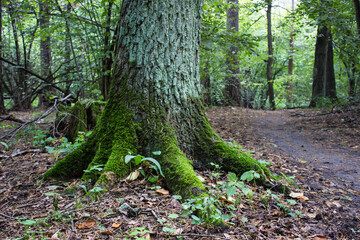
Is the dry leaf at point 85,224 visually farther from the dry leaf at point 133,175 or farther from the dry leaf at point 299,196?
the dry leaf at point 299,196

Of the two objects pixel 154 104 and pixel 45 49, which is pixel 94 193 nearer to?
pixel 154 104

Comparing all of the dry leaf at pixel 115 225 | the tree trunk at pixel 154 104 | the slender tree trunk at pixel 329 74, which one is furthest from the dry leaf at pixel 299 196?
the slender tree trunk at pixel 329 74

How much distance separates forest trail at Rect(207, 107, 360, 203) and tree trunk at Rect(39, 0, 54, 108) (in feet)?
15.1

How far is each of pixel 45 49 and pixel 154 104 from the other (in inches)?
349

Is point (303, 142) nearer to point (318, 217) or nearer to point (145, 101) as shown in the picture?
point (318, 217)

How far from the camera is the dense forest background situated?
223 inches

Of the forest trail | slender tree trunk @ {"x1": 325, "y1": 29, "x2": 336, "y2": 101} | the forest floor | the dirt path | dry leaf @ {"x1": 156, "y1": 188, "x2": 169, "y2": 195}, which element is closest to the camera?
the forest floor

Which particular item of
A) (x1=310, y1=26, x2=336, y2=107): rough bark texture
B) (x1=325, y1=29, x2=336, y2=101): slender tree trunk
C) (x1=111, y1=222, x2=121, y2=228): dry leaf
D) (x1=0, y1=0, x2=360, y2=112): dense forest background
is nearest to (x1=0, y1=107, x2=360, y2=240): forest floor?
(x1=111, y1=222, x2=121, y2=228): dry leaf

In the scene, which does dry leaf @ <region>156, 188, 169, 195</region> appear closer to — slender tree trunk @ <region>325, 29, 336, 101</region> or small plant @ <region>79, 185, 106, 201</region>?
small plant @ <region>79, 185, 106, 201</region>

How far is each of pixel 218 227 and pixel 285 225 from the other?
23.9 inches

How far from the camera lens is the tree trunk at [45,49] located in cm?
548

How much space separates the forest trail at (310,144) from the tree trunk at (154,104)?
1.06m

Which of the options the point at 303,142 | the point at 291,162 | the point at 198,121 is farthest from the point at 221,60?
the point at 198,121

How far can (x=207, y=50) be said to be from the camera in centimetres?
616
